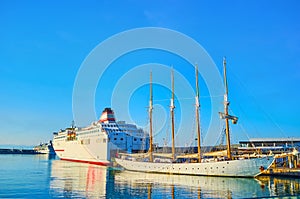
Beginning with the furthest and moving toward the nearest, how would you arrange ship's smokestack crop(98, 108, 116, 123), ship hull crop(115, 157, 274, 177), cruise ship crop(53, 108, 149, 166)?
ship's smokestack crop(98, 108, 116, 123) → cruise ship crop(53, 108, 149, 166) → ship hull crop(115, 157, 274, 177)

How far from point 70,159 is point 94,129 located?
27069 millimetres

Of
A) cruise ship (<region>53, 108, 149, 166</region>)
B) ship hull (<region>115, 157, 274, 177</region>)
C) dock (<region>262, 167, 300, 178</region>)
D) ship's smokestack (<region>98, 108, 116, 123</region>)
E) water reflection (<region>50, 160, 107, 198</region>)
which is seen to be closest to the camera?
water reflection (<region>50, 160, 107, 198</region>)

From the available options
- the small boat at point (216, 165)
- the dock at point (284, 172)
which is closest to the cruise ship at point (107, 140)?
the small boat at point (216, 165)

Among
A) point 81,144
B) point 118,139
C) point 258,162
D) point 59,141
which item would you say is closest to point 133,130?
point 118,139

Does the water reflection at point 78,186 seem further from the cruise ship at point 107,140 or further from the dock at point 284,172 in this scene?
the cruise ship at point 107,140

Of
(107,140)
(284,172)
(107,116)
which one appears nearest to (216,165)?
(284,172)

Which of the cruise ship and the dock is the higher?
the cruise ship

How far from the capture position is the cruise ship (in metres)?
67.8

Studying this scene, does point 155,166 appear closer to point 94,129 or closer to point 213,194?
point 213,194

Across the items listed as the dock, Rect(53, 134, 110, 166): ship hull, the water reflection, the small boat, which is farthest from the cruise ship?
the dock

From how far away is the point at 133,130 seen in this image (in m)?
75.8

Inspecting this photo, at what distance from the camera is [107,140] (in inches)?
2657

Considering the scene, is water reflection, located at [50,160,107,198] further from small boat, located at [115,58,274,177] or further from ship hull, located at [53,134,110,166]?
ship hull, located at [53,134,110,166]

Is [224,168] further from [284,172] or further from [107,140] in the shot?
[107,140]
